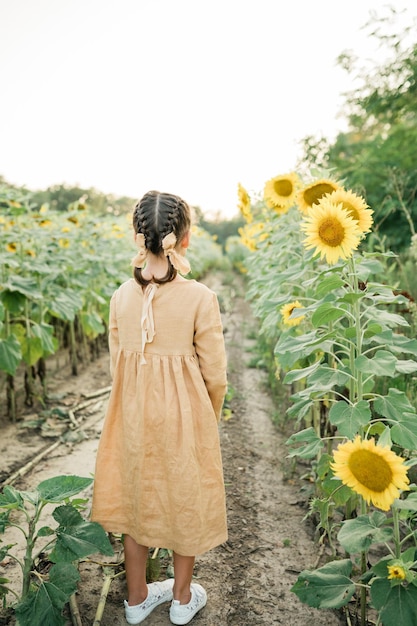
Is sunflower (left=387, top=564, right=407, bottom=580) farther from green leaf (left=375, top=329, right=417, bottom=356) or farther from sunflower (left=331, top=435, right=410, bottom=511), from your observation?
green leaf (left=375, top=329, right=417, bottom=356)

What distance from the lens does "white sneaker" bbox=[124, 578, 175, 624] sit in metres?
1.98

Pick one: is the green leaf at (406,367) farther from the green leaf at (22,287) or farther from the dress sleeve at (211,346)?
the green leaf at (22,287)

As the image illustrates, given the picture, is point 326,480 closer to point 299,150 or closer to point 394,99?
point 299,150

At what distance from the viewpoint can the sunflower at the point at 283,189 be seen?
298 centimetres

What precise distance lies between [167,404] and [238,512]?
1.24 meters

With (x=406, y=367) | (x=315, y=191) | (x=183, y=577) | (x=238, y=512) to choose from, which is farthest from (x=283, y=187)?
(x=183, y=577)

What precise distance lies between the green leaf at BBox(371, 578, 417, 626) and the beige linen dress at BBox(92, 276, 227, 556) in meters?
0.65

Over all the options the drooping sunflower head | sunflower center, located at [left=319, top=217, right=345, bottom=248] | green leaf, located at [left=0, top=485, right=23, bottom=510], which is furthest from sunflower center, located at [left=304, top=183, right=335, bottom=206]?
green leaf, located at [left=0, top=485, right=23, bottom=510]

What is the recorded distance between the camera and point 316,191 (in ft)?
7.30

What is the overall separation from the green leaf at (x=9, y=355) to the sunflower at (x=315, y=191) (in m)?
2.32

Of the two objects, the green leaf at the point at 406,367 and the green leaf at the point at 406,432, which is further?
the green leaf at the point at 406,367

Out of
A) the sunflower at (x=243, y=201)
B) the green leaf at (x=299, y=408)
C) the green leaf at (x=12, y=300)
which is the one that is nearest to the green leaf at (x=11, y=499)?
the green leaf at (x=299, y=408)

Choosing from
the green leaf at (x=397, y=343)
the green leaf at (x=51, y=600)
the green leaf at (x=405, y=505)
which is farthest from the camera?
the green leaf at (x=397, y=343)

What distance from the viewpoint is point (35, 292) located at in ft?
12.1
